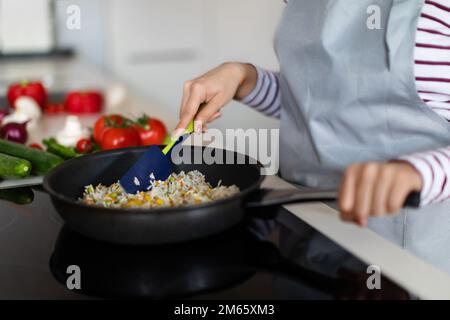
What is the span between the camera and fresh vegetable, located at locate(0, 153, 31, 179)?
1010 mm

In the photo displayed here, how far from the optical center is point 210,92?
93 cm

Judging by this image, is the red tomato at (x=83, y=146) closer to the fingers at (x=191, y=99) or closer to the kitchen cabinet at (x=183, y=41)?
the fingers at (x=191, y=99)

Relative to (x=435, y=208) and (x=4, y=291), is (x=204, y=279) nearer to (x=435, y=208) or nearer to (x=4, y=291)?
(x=4, y=291)

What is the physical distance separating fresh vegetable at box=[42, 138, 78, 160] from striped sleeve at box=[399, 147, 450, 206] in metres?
0.71

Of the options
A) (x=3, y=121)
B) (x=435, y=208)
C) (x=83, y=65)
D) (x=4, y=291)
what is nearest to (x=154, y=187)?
(x=4, y=291)

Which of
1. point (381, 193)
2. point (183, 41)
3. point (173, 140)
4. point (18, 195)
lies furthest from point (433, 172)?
point (183, 41)

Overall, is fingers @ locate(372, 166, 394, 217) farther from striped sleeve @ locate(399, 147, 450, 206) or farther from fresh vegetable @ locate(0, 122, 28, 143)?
fresh vegetable @ locate(0, 122, 28, 143)

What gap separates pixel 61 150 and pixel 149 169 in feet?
1.25

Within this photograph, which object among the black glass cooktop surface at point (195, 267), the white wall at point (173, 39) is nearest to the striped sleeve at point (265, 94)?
the black glass cooktop surface at point (195, 267)

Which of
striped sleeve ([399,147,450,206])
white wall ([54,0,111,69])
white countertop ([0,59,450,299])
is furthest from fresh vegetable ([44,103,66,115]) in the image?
striped sleeve ([399,147,450,206])

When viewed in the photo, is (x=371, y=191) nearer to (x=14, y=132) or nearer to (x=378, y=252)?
(x=378, y=252)
